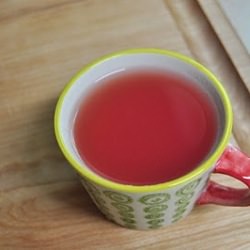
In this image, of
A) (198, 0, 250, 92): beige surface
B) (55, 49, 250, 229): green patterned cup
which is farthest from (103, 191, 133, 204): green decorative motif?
(198, 0, 250, 92): beige surface

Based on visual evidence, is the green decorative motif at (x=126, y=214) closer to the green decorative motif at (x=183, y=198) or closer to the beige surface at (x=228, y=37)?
the green decorative motif at (x=183, y=198)

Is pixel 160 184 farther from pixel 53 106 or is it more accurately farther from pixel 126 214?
pixel 53 106

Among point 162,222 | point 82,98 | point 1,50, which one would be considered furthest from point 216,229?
point 1,50

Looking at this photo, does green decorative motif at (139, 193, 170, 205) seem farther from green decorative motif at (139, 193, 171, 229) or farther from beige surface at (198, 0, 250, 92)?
beige surface at (198, 0, 250, 92)

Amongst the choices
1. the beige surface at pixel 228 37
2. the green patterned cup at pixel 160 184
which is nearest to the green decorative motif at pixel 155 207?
the green patterned cup at pixel 160 184

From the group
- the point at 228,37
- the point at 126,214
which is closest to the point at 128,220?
the point at 126,214
